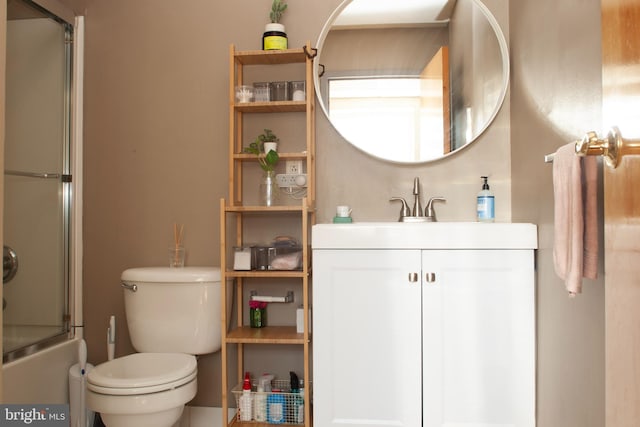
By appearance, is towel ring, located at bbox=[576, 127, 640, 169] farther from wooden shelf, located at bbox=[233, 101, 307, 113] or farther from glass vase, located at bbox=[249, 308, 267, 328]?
glass vase, located at bbox=[249, 308, 267, 328]

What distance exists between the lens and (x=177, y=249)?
2445 millimetres

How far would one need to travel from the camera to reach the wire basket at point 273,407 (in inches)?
85.8

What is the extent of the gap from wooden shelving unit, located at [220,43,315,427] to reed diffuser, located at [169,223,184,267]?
0.22 metres

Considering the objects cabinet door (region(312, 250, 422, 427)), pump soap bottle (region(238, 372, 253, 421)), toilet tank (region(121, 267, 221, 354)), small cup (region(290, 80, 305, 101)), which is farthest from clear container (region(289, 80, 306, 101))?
pump soap bottle (region(238, 372, 253, 421))

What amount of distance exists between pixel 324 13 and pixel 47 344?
6.35ft

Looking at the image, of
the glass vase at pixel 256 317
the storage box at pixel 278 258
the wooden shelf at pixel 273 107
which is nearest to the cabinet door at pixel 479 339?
the storage box at pixel 278 258

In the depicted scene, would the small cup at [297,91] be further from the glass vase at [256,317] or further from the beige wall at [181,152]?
the glass vase at [256,317]

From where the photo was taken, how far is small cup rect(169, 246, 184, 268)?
95.7 inches

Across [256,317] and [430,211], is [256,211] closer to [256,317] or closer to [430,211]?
[256,317]

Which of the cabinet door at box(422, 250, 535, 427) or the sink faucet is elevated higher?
the sink faucet

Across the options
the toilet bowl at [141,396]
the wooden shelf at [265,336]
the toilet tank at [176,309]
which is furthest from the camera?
the toilet tank at [176,309]

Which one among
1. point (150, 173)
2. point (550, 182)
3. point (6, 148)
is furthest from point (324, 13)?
point (6, 148)

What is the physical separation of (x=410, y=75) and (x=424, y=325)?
3.66ft

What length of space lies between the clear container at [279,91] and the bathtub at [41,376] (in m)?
1.48
